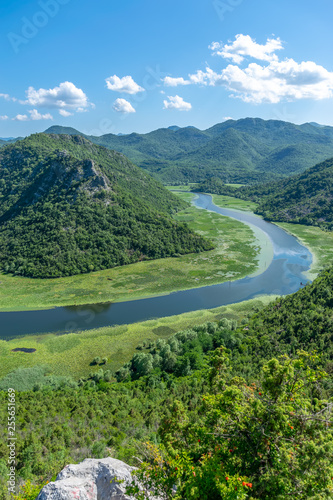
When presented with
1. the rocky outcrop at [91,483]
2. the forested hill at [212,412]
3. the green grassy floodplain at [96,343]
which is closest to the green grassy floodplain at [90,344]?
the green grassy floodplain at [96,343]

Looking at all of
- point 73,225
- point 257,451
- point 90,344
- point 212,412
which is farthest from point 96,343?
point 73,225

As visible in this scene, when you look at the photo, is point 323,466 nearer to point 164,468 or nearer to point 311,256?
point 164,468

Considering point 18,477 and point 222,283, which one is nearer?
point 18,477

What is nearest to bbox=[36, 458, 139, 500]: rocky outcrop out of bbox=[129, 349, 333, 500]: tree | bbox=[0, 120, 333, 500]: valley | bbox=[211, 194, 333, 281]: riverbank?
bbox=[129, 349, 333, 500]: tree

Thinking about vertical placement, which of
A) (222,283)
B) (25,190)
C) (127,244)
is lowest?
(222,283)

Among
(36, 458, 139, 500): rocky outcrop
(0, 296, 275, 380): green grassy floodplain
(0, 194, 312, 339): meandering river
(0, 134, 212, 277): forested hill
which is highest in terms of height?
(0, 134, 212, 277): forested hill

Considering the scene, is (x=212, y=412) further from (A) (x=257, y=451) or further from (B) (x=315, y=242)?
(B) (x=315, y=242)

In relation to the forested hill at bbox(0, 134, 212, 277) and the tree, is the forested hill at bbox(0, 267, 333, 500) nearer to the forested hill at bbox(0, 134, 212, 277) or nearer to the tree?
the tree

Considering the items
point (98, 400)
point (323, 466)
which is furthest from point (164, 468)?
point (98, 400)
